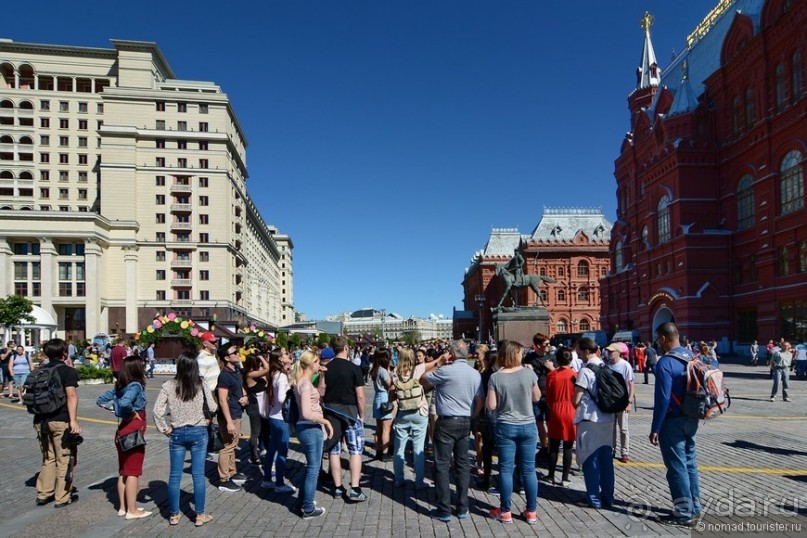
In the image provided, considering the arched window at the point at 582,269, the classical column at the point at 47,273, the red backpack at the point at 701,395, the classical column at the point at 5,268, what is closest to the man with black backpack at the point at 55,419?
the red backpack at the point at 701,395

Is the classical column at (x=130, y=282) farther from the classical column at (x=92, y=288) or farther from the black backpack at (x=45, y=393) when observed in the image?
the black backpack at (x=45, y=393)

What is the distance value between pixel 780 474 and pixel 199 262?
64500mm

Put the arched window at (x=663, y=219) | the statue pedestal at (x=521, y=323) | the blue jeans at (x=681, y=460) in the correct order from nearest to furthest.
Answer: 1. the blue jeans at (x=681, y=460)
2. the statue pedestal at (x=521, y=323)
3. the arched window at (x=663, y=219)

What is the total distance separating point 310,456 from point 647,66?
214 feet

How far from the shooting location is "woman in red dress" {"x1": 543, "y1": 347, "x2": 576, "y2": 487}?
305 inches

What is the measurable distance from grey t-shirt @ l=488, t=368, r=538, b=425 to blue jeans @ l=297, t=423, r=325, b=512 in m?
2.26

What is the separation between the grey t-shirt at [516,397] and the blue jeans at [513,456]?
3.1 inches

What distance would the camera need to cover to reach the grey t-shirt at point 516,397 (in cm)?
646

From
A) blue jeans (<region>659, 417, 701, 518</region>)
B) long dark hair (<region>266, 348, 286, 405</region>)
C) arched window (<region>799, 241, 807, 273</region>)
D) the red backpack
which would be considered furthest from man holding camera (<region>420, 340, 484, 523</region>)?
arched window (<region>799, 241, 807, 273</region>)

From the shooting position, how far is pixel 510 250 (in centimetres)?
10550

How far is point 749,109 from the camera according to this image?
42000mm

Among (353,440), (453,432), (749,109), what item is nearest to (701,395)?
(453,432)

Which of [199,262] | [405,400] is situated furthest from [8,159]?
[405,400]

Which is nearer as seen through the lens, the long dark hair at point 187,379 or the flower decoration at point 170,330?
the long dark hair at point 187,379
